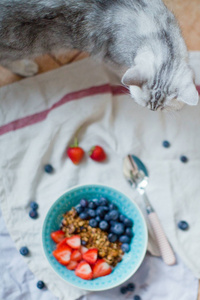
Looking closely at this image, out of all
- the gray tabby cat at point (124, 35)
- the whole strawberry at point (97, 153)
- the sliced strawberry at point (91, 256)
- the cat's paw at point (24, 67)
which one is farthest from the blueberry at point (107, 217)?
the cat's paw at point (24, 67)

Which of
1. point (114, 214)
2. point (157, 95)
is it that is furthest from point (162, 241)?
point (157, 95)

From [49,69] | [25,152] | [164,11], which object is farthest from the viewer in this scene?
[49,69]

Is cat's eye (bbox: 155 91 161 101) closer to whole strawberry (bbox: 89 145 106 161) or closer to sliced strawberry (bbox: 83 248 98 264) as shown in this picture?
whole strawberry (bbox: 89 145 106 161)

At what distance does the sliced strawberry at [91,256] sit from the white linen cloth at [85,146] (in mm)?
153

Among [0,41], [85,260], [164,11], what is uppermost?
[164,11]

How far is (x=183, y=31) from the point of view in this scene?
1.51 metres

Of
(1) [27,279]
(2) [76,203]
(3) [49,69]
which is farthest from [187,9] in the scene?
(1) [27,279]

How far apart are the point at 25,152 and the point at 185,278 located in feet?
2.49

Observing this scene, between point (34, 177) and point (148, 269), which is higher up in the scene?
point (34, 177)

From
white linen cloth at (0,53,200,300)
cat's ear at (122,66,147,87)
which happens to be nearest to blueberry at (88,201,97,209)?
white linen cloth at (0,53,200,300)

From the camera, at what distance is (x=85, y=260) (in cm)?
124

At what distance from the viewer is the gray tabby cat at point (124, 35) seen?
102 cm

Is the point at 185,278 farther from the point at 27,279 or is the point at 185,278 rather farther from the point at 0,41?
the point at 0,41

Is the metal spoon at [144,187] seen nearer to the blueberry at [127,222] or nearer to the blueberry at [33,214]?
the blueberry at [127,222]
